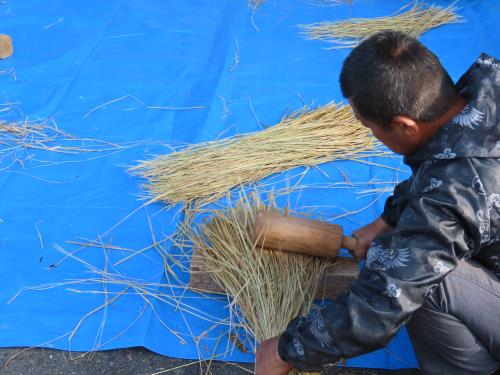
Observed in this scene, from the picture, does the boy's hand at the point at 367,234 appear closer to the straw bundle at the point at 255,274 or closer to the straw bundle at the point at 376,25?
the straw bundle at the point at 255,274

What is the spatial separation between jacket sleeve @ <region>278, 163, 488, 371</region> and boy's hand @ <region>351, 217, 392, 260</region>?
56 centimetres

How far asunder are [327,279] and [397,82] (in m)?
0.88

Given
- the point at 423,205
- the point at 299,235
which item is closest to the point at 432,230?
the point at 423,205

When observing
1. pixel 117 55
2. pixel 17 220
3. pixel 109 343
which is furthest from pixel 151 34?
pixel 109 343

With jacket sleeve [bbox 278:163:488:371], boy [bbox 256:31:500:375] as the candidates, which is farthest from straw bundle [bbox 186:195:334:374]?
jacket sleeve [bbox 278:163:488:371]

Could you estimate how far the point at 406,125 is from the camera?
130cm

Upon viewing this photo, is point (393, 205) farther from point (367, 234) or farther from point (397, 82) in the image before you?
point (397, 82)

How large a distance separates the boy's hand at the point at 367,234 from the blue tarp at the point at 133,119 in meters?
0.33

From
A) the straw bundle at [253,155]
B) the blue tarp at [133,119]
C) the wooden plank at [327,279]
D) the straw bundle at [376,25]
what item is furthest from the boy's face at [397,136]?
the straw bundle at [376,25]

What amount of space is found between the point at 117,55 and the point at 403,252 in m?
2.66

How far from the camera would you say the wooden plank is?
1895 millimetres

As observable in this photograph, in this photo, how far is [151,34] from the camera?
11.7 ft

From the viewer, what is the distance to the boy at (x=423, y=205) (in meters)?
1.22

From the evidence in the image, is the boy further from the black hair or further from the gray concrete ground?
the gray concrete ground
